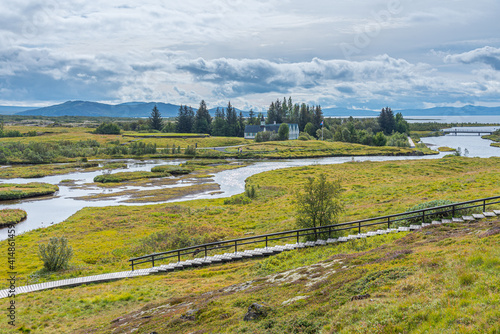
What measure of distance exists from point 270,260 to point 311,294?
7369 mm

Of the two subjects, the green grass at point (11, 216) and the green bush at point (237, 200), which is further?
the green bush at point (237, 200)

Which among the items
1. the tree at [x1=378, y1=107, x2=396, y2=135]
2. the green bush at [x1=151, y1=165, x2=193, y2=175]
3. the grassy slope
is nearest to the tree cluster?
the tree at [x1=378, y1=107, x2=396, y2=135]

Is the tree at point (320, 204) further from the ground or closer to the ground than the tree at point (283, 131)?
closer to the ground

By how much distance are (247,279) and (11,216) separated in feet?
126

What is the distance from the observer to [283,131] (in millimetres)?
160000

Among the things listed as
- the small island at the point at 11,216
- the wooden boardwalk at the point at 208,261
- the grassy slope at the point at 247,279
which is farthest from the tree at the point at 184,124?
the wooden boardwalk at the point at 208,261

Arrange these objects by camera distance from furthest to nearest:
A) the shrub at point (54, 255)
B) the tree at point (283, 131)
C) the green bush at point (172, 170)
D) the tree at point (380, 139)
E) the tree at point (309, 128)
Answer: the tree at point (309, 128) < the tree at point (283, 131) < the tree at point (380, 139) < the green bush at point (172, 170) < the shrub at point (54, 255)

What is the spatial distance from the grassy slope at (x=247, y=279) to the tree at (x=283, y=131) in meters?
121

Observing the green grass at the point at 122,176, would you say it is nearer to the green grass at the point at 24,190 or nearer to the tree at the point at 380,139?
the green grass at the point at 24,190

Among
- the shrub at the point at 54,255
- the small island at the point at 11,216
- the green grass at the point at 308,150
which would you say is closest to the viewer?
the shrub at the point at 54,255

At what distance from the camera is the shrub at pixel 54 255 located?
75.0ft

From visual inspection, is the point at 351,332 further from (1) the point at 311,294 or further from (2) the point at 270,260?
(2) the point at 270,260

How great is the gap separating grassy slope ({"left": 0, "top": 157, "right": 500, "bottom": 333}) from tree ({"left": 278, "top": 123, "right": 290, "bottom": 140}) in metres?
121

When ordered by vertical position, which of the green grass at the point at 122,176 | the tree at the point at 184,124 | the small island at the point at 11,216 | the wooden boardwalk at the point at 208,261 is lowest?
the small island at the point at 11,216
